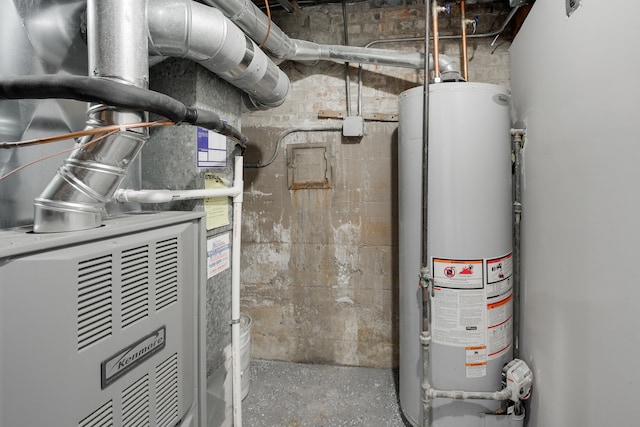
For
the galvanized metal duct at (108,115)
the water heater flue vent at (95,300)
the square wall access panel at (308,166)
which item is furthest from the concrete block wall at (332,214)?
the water heater flue vent at (95,300)

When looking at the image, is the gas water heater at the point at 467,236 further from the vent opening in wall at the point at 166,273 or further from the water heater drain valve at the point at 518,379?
the vent opening in wall at the point at 166,273

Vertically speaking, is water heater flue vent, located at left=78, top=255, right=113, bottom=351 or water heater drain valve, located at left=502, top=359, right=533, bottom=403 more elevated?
water heater flue vent, located at left=78, top=255, right=113, bottom=351

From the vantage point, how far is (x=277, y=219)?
2.08 metres

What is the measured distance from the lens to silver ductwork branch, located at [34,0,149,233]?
0.76m

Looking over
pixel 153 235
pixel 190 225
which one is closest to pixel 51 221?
pixel 153 235

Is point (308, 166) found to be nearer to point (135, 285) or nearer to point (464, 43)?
point (464, 43)

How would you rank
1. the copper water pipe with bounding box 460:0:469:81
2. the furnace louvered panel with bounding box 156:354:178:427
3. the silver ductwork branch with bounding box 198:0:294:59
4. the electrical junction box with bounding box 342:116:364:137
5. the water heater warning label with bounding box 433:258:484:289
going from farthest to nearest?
the electrical junction box with bounding box 342:116:364:137 → the copper water pipe with bounding box 460:0:469:81 → the water heater warning label with bounding box 433:258:484:289 → the silver ductwork branch with bounding box 198:0:294:59 → the furnace louvered panel with bounding box 156:354:178:427

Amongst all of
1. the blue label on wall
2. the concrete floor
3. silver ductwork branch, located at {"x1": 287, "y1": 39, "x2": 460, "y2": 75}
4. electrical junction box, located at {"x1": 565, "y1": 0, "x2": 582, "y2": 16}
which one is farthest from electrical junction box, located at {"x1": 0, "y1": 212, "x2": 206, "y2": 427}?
electrical junction box, located at {"x1": 565, "y1": 0, "x2": 582, "y2": 16}

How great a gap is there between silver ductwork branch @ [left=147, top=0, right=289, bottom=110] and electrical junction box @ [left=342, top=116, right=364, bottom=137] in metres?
0.69

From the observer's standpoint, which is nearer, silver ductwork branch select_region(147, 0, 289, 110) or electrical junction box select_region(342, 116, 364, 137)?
silver ductwork branch select_region(147, 0, 289, 110)

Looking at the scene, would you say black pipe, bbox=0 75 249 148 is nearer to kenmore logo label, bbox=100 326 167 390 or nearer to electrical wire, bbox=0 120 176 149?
electrical wire, bbox=0 120 176 149

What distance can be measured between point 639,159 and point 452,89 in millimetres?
741

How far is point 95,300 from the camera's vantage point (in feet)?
2.25

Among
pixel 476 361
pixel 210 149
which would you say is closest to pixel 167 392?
pixel 210 149
